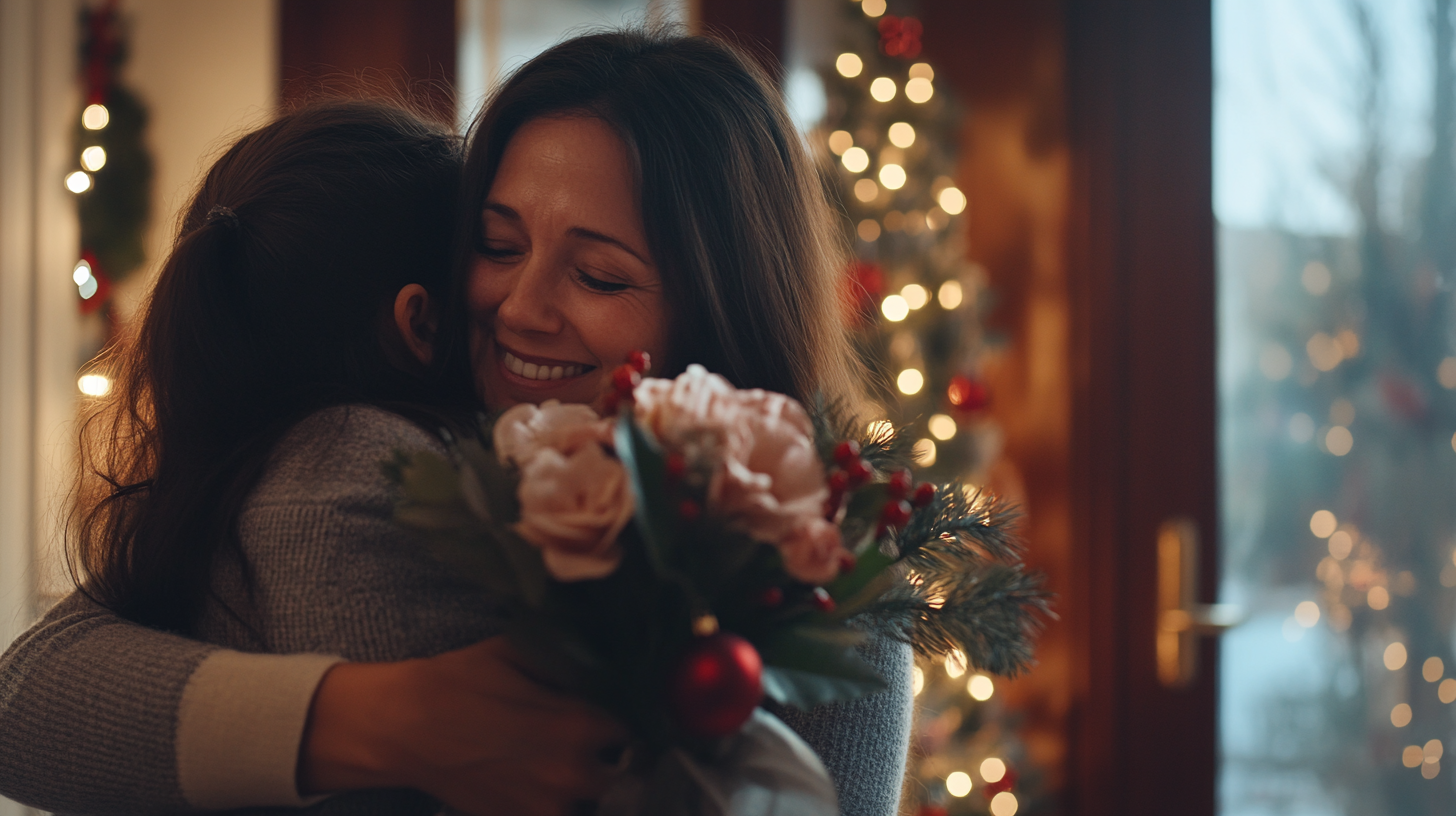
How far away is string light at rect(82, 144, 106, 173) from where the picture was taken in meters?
2.58

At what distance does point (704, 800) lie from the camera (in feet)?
2.08

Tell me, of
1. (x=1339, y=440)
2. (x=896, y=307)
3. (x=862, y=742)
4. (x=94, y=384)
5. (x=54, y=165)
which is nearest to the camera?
(x=862, y=742)

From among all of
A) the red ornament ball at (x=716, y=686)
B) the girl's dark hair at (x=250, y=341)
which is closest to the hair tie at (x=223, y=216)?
the girl's dark hair at (x=250, y=341)

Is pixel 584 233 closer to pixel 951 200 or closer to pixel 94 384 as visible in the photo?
pixel 94 384

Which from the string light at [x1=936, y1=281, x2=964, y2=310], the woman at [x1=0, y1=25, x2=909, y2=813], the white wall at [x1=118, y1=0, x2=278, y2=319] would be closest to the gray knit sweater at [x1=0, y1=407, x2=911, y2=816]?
the woman at [x1=0, y1=25, x2=909, y2=813]

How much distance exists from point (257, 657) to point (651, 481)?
0.37 meters

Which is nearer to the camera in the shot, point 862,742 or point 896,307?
point 862,742

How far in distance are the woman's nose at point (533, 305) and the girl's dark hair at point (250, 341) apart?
0.12 meters

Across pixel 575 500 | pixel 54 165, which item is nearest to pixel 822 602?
pixel 575 500

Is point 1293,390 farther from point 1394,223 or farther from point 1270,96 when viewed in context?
point 1270,96

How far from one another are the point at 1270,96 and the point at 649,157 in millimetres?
1915

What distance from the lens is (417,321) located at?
3.68ft

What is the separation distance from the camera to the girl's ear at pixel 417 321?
3.59ft

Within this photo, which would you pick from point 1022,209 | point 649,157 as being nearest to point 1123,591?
point 1022,209
